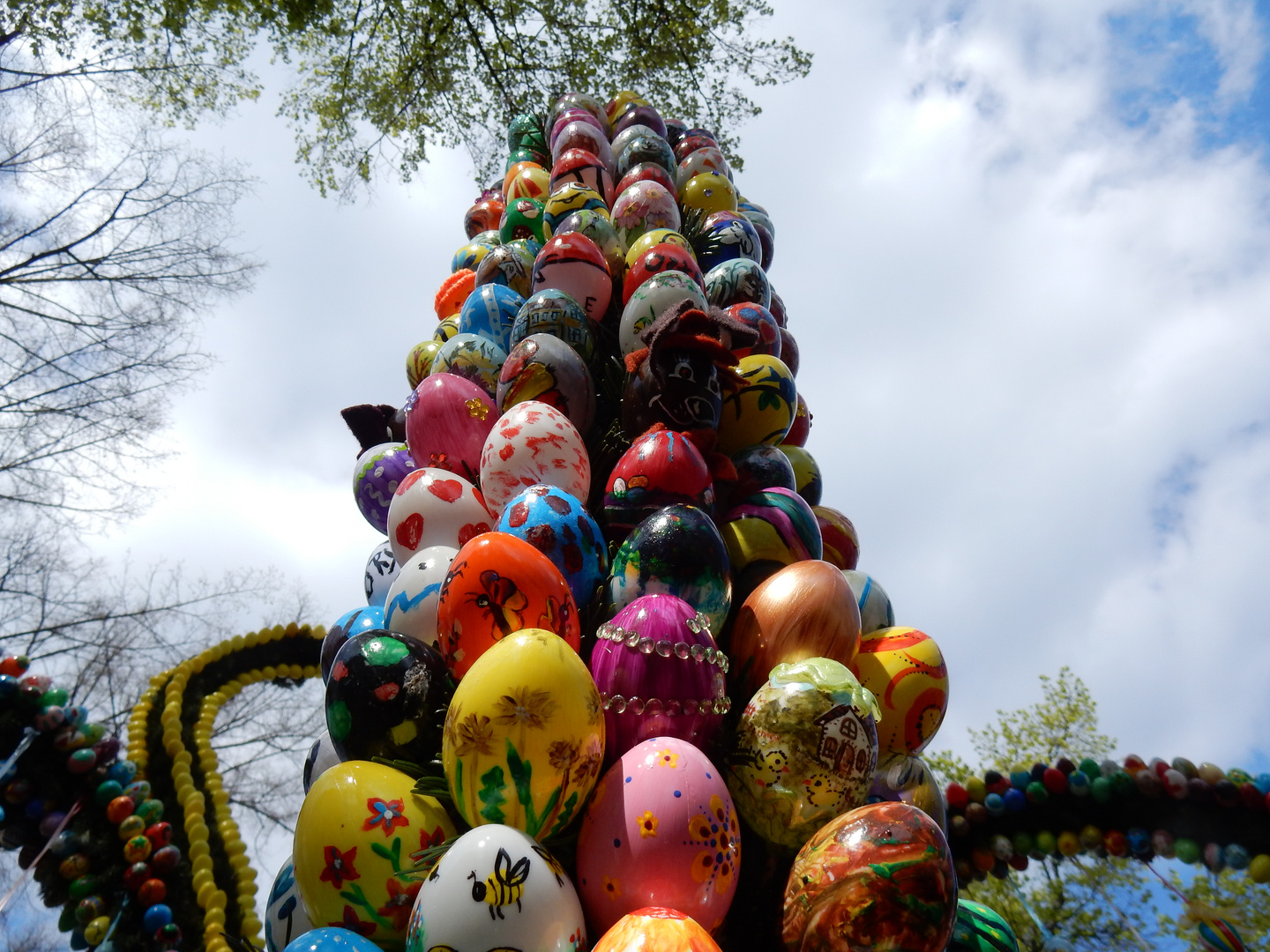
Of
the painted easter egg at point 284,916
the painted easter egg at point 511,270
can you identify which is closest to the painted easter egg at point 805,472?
the painted easter egg at point 511,270

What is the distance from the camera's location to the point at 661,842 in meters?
1.37

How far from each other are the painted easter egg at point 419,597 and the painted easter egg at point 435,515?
0.21 metres

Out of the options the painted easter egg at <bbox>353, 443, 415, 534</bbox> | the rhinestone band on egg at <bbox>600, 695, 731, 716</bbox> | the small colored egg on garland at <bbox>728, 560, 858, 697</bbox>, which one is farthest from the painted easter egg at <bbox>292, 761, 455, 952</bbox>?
the painted easter egg at <bbox>353, 443, 415, 534</bbox>

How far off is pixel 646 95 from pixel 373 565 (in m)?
6.10

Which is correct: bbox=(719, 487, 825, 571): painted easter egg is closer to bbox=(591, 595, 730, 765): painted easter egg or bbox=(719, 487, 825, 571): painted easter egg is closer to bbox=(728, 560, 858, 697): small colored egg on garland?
bbox=(728, 560, 858, 697): small colored egg on garland

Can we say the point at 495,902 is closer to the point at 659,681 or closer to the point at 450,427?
the point at 659,681

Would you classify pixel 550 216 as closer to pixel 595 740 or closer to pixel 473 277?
pixel 473 277

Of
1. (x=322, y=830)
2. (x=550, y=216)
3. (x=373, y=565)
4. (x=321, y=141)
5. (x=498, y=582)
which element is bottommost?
(x=322, y=830)

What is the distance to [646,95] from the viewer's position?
24.1 feet

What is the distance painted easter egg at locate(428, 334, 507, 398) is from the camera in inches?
106

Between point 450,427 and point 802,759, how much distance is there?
1.42m

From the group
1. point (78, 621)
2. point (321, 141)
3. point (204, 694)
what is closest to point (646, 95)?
point (321, 141)

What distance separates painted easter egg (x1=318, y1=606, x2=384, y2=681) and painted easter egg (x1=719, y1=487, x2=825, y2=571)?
987 millimetres

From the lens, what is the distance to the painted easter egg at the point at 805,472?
286cm
